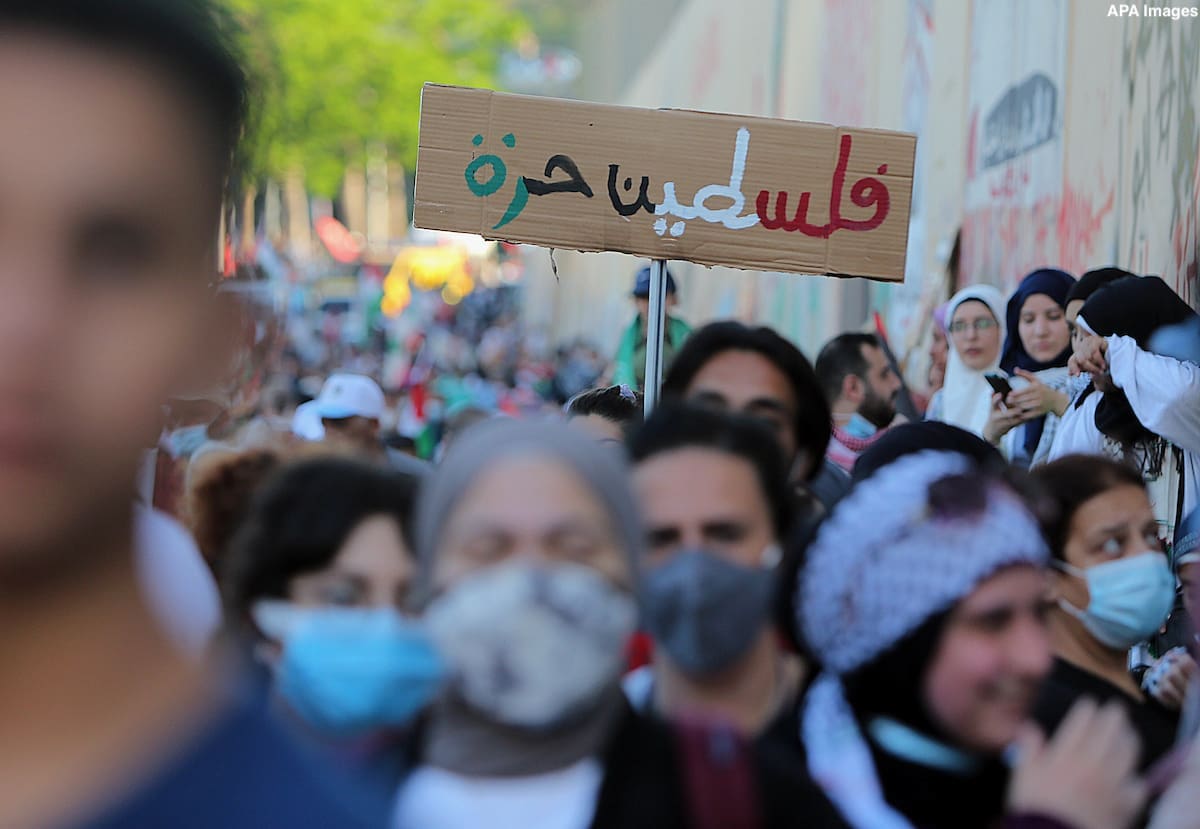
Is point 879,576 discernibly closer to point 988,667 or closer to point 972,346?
point 988,667

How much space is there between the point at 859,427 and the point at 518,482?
4.21 m

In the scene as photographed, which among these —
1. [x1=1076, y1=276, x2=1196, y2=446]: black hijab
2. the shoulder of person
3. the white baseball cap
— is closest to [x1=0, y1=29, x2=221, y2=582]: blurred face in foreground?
the shoulder of person

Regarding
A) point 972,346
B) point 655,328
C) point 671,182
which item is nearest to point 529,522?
point 655,328

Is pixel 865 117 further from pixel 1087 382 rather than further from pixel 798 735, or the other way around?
pixel 798 735

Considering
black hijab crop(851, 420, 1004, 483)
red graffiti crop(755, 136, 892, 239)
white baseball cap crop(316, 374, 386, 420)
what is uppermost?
red graffiti crop(755, 136, 892, 239)

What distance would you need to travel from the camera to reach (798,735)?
2367 millimetres

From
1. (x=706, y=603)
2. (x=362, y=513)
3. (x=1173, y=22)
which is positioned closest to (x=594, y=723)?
(x=706, y=603)

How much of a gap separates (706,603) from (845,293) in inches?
435

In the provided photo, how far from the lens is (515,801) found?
1860 mm

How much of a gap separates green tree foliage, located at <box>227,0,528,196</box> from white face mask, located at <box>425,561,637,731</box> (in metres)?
28.8

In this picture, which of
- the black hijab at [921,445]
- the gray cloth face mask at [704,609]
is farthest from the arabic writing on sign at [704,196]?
the gray cloth face mask at [704,609]

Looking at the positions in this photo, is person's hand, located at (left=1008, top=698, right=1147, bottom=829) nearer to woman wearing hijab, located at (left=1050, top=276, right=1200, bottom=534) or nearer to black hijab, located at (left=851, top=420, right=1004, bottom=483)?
black hijab, located at (left=851, top=420, right=1004, bottom=483)

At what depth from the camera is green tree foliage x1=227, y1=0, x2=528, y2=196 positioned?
32.1 metres

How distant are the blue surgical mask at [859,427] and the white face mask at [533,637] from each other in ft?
13.3
